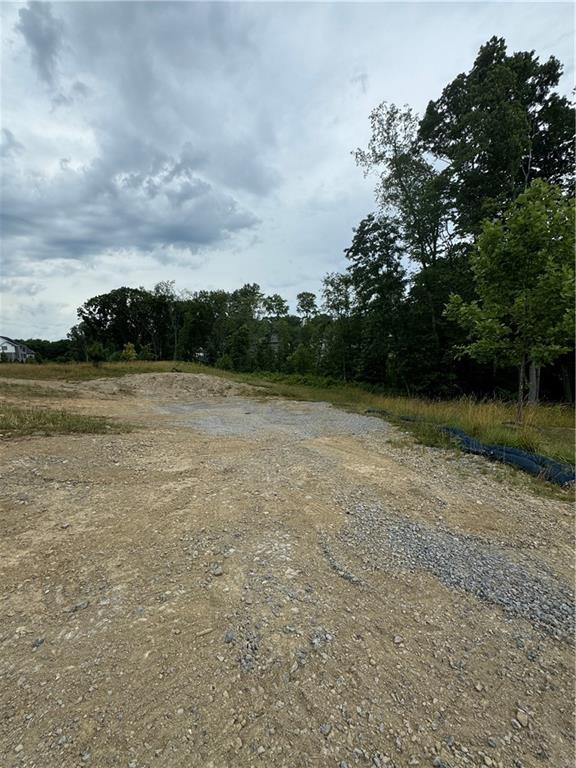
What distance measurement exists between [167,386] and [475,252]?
14.2 m

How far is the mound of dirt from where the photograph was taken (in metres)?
15.1

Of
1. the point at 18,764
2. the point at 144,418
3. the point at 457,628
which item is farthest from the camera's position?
the point at 144,418

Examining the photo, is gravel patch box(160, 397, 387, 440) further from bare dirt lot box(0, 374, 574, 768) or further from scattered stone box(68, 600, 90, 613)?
scattered stone box(68, 600, 90, 613)

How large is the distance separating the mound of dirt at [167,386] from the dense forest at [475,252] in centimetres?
820

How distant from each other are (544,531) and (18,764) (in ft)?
13.5

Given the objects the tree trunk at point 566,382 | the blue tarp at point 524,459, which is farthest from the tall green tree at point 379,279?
the blue tarp at point 524,459

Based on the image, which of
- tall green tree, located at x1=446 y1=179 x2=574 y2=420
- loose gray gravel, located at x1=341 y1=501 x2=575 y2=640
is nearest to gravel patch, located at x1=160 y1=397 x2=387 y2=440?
tall green tree, located at x1=446 y1=179 x2=574 y2=420

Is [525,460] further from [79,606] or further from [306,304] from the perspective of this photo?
[306,304]

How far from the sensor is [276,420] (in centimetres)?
926

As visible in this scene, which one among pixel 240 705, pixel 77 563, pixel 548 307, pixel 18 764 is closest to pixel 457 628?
pixel 240 705

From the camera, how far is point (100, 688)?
167cm

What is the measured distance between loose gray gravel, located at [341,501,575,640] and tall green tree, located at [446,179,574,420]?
5436mm

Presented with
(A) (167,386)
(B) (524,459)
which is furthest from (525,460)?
(A) (167,386)

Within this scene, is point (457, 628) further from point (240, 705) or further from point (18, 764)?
point (18, 764)
